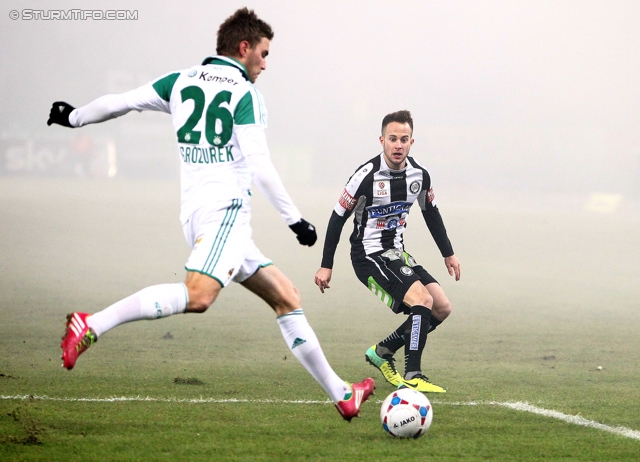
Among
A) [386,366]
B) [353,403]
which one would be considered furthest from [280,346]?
[353,403]

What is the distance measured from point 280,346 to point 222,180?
5286mm

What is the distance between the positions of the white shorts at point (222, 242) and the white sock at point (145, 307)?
0.16 metres

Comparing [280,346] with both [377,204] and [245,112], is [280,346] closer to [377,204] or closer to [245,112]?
[377,204]

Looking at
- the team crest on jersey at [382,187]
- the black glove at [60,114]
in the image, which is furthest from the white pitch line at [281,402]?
the black glove at [60,114]

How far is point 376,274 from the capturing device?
670cm

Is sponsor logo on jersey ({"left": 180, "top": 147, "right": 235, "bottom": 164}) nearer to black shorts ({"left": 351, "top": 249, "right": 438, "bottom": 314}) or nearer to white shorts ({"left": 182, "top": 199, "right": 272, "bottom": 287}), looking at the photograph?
white shorts ({"left": 182, "top": 199, "right": 272, "bottom": 287})

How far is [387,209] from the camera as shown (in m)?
6.76

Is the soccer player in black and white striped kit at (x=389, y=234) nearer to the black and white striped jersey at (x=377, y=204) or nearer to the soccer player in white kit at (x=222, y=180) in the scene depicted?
the black and white striped jersey at (x=377, y=204)

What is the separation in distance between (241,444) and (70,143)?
14.2m

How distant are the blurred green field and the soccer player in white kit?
70 cm

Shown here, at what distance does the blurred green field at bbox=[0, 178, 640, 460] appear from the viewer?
15.0ft

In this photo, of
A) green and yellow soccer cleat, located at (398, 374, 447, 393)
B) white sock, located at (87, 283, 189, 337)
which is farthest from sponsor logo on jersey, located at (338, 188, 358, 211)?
white sock, located at (87, 283, 189, 337)

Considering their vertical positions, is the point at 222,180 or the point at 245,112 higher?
the point at 245,112

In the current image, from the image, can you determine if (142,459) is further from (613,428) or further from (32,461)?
(613,428)
